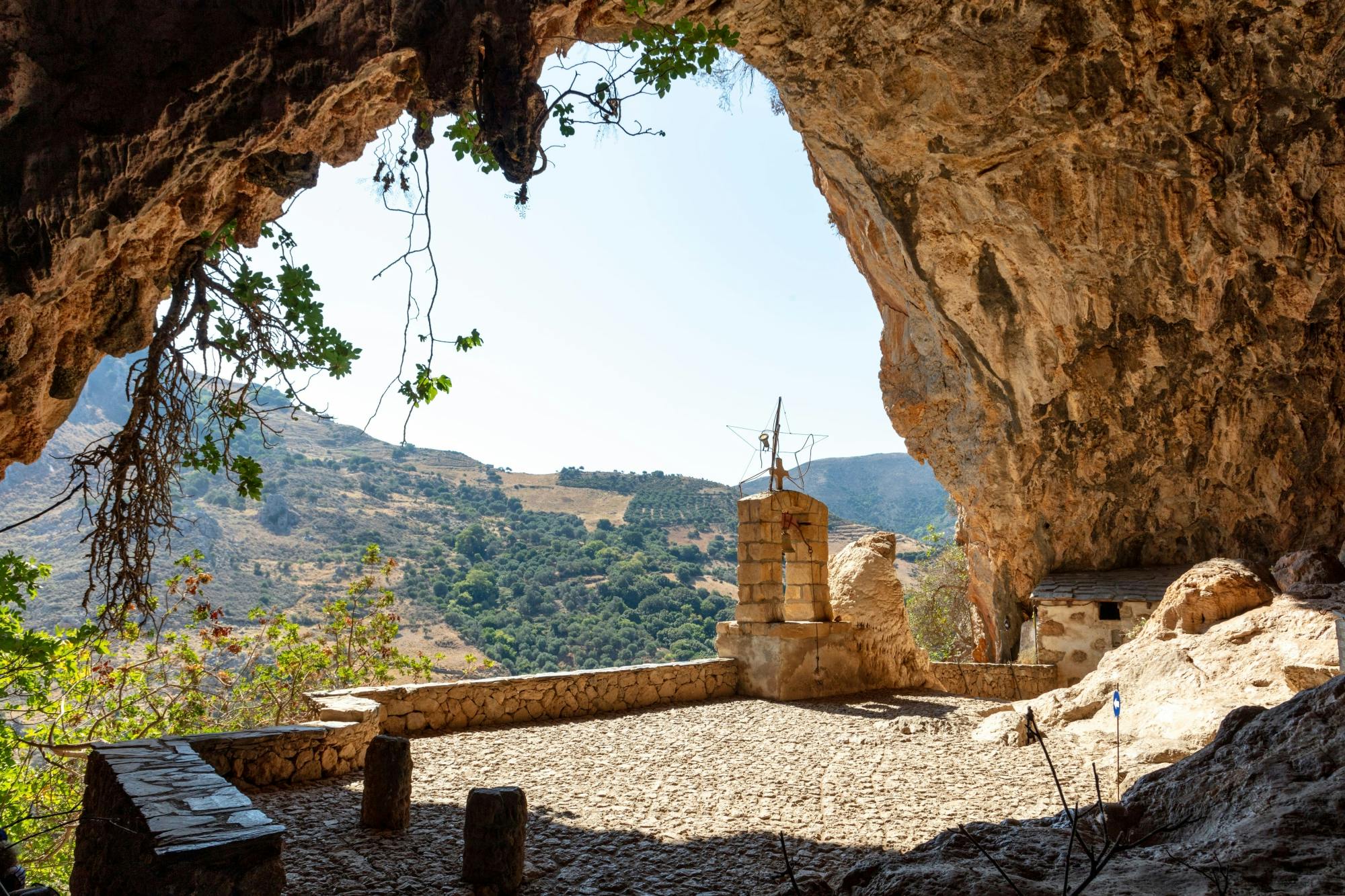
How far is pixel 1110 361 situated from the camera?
14.3 metres

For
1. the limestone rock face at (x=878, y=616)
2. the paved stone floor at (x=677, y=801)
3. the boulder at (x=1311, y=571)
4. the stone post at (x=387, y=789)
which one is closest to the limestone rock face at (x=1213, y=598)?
the boulder at (x=1311, y=571)

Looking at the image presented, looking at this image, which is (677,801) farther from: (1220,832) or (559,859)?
(1220,832)

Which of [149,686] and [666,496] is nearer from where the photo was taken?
[149,686]

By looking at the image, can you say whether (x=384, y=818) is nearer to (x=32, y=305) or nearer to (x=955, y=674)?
(x=32, y=305)

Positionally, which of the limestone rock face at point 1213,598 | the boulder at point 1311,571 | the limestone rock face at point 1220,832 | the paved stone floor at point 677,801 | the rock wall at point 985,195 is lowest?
the paved stone floor at point 677,801

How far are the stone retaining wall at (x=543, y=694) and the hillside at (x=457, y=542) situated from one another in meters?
15.0

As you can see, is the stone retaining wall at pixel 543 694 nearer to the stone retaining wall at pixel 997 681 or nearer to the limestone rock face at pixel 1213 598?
the stone retaining wall at pixel 997 681

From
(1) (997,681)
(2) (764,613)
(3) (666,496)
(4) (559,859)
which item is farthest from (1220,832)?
(3) (666,496)

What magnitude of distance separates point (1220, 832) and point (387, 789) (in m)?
4.83

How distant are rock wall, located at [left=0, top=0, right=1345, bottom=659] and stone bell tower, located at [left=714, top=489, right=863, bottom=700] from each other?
4743mm

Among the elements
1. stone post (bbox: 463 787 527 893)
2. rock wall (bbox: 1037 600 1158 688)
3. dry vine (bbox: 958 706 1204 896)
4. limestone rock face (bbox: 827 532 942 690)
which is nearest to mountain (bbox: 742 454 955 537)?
rock wall (bbox: 1037 600 1158 688)

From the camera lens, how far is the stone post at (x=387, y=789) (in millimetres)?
5789

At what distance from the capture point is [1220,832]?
8.93 feet

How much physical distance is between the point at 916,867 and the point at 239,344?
558 cm
